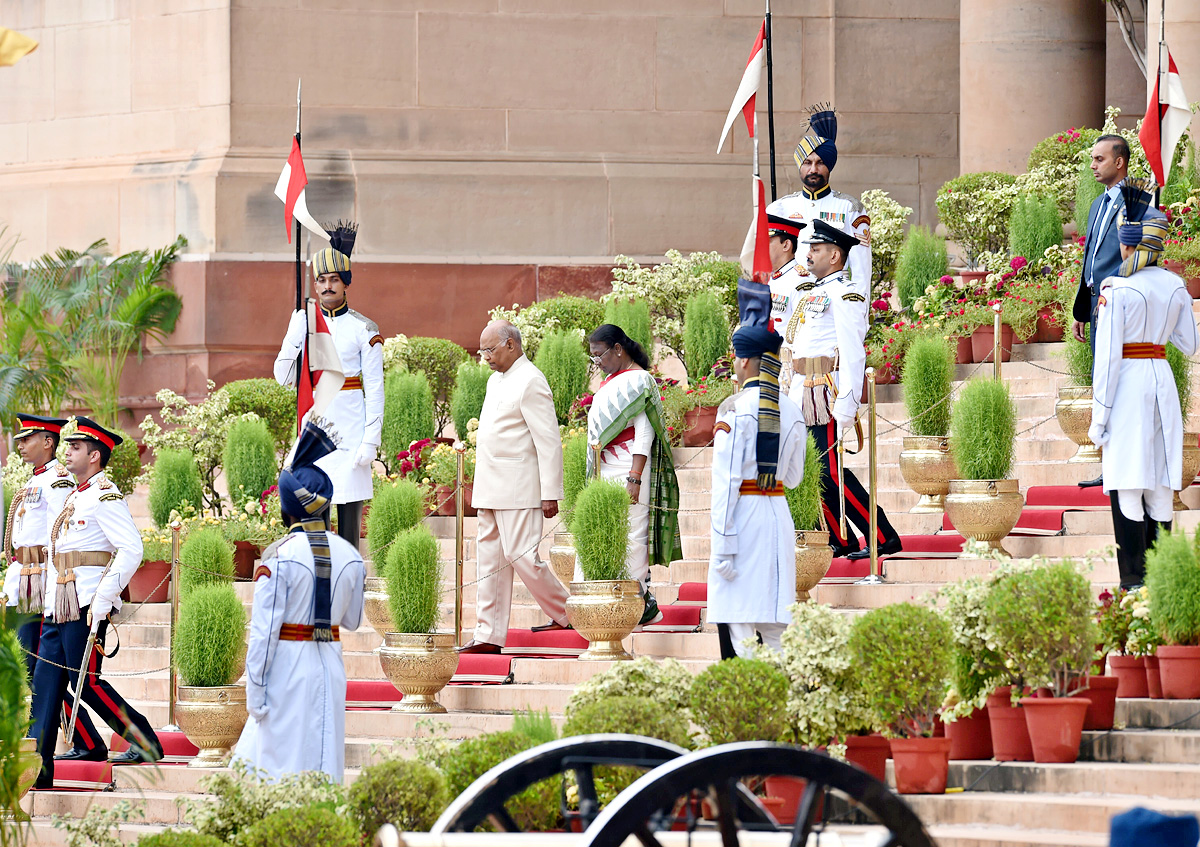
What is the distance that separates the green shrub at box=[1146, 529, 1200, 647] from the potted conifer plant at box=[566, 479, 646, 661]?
3.12 meters

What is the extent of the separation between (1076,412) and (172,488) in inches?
256

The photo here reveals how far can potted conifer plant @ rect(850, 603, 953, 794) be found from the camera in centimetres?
762

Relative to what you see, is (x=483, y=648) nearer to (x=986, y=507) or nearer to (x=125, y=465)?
(x=986, y=507)

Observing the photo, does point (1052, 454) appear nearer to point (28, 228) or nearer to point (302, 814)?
point (302, 814)

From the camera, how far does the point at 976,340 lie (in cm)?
Result: 1485

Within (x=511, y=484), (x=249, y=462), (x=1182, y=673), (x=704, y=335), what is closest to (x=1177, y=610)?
(x=1182, y=673)

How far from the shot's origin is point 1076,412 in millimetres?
12031

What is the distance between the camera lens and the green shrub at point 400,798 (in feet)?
22.9

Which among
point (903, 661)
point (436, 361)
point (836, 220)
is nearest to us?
point (903, 661)

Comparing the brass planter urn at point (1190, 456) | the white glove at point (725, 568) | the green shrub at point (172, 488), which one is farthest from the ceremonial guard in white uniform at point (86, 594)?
the brass planter urn at point (1190, 456)

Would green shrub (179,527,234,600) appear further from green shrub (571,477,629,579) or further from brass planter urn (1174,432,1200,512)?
brass planter urn (1174,432,1200,512)

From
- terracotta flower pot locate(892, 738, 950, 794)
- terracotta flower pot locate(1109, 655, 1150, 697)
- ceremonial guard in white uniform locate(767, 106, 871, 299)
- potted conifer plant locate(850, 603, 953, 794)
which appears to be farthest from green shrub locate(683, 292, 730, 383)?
terracotta flower pot locate(892, 738, 950, 794)

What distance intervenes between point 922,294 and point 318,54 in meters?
6.60

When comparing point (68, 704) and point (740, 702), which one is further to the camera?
point (68, 704)
